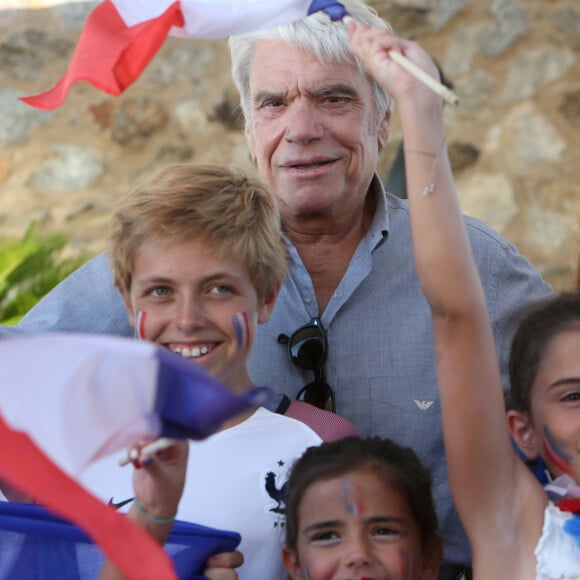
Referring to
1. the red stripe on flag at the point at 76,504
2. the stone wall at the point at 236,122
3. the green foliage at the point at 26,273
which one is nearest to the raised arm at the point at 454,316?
the red stripe on flag at the point at 76,504

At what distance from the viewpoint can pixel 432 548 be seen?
7.14ft

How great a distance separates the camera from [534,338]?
2.25 meters

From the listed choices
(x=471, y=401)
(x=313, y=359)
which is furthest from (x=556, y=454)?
A: (x=313, y=359)

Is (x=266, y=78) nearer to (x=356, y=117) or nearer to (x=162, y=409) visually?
(x=356, y=117)

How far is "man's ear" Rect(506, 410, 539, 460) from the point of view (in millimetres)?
2152

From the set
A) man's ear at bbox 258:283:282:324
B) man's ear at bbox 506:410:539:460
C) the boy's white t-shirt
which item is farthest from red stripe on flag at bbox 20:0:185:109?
man's ear at bbox 506:410:539:460

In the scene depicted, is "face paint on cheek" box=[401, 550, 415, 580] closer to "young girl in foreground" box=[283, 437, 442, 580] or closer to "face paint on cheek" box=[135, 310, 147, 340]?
"young girl in foreground" box=[283, 437, 442, 580]

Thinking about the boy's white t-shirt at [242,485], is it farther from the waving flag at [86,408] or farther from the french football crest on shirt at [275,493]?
the waving flag at [86,408]

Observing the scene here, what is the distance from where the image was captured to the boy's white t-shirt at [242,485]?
2.15 metres

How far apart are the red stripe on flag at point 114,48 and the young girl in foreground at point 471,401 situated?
375 mm

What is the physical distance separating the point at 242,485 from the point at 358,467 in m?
0.21

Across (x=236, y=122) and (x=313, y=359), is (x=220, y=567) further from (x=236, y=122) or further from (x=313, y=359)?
(x=236, y=122)

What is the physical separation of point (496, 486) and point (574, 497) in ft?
0.45

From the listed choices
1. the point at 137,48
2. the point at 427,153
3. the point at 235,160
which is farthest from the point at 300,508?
the point at 235,160
